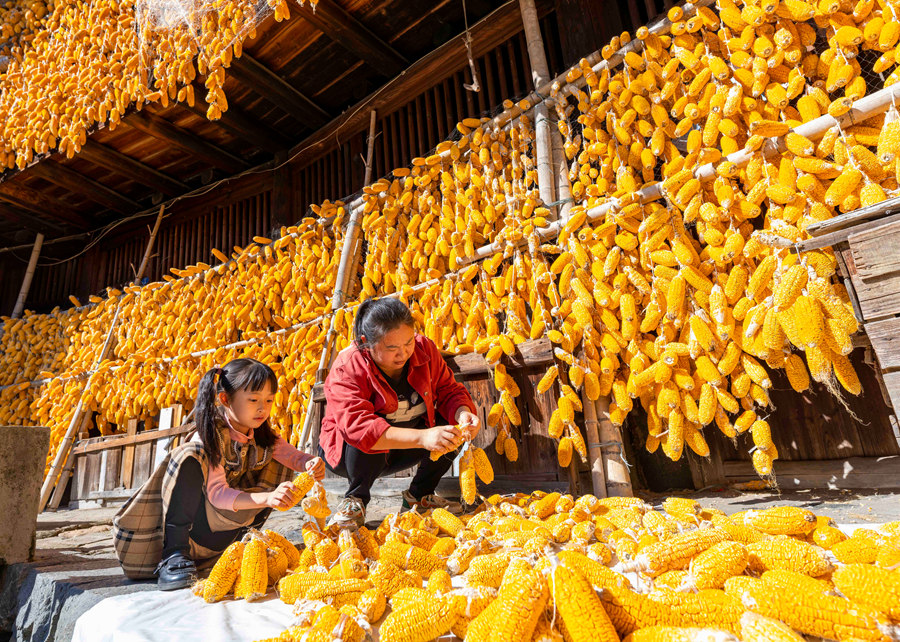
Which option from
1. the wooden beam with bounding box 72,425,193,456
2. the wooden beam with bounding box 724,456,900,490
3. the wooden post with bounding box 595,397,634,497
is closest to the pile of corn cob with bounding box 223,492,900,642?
the wooden post with bounding box 595,397,634,497

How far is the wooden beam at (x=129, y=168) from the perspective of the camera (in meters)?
7.10

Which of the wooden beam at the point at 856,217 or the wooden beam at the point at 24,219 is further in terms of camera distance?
the wooden beam at the point at 24,219

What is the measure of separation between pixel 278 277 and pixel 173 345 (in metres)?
2.19

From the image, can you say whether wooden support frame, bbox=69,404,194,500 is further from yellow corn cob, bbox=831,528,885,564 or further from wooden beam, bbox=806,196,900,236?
wooden beam, bbox=806,196,900,236

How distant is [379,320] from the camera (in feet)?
8.79

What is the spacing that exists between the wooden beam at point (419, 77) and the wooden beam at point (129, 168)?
9.00ft

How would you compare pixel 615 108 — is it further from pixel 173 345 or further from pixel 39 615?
pixel 173 345

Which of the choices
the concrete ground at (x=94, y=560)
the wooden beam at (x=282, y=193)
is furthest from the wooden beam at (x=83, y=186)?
the concrete ground at (x=94, y=560)

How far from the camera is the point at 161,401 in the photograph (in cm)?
617

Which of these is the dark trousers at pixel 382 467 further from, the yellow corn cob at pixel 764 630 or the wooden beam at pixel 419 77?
the wooden beam at pixel 419 77

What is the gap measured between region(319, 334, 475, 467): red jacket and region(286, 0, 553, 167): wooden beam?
3862 millimetres

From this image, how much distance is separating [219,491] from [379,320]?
1146 millimetres

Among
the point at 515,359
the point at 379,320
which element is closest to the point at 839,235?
the point at 515,359

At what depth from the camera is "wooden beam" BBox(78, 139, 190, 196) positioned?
7.10 meters
